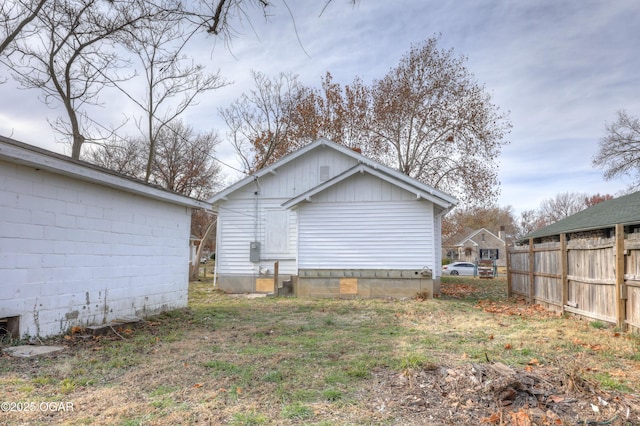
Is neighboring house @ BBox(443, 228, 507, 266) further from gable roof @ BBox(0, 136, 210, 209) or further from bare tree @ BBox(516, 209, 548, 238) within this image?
gable roof @ BBox(0, 136, 210, 209)

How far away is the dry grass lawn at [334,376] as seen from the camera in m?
3.50

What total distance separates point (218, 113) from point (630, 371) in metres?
26.5

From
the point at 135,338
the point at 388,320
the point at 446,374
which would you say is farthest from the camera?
the point at 388,320

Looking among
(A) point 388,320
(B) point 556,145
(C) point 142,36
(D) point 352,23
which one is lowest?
(A) point 388,320

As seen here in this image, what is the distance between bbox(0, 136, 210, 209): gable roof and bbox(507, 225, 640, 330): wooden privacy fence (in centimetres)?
910

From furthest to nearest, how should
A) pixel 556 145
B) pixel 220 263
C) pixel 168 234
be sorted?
pixel 556 145
pixel 220 263
pixel 168 234

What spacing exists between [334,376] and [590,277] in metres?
6.40

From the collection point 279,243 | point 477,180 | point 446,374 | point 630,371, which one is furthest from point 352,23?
point 477,180

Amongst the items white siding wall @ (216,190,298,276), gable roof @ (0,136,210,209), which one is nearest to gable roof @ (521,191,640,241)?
white siding wall @ (216,190,298,276)

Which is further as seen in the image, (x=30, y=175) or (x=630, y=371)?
(x=30, y=175)

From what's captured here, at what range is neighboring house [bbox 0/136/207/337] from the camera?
5977mm

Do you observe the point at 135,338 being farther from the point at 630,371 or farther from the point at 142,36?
the point at 142,36

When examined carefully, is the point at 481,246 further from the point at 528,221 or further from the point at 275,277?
the point at 275,277

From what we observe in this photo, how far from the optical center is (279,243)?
15727 mm
